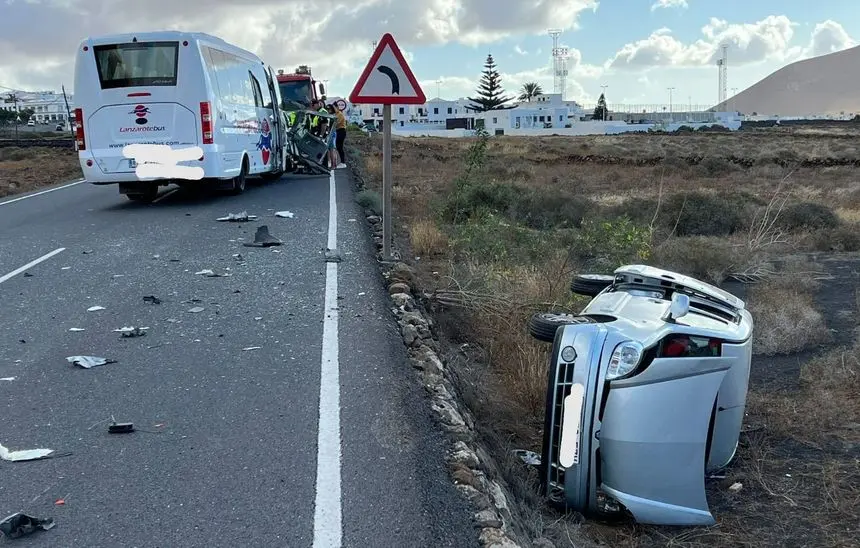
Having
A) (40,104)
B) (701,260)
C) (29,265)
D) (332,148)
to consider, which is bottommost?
(701,260)

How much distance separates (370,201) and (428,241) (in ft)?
9.28

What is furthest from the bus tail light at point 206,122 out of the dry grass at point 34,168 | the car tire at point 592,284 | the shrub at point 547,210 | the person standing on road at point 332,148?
the car tire at point 592,284

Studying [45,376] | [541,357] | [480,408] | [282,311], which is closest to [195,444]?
[45,376]

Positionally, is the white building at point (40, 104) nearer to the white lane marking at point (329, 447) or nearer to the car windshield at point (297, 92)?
the car windshield at point (297, 92)

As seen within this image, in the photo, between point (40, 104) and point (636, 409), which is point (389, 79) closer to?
point (636, 409)

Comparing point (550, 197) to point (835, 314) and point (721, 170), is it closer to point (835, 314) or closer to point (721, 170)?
point (835, 314)

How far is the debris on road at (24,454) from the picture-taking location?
4121 mm

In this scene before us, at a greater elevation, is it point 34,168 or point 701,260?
point 34,168

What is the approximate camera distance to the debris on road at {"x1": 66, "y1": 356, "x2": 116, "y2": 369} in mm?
5590

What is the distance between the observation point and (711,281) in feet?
38.0

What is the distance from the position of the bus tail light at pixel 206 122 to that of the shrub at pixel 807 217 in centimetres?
1228

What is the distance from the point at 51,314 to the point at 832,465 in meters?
6.49

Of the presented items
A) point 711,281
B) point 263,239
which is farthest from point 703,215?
point 263,239

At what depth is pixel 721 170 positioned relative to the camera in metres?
35.8
